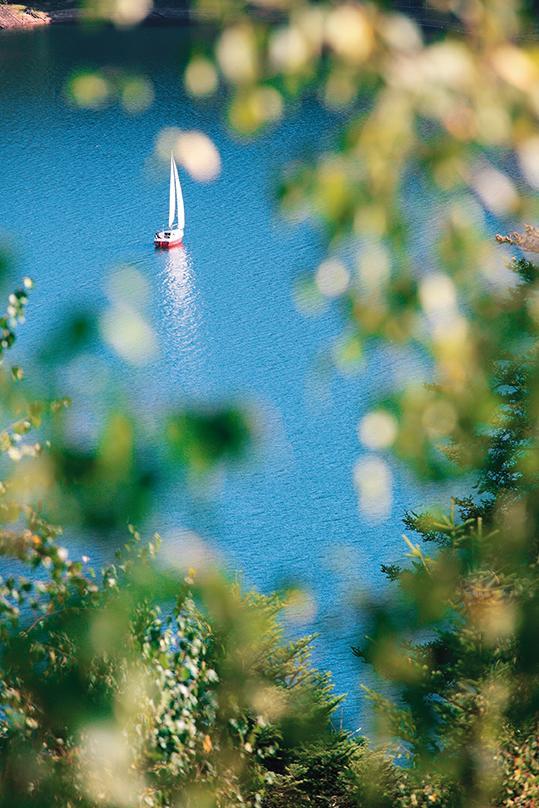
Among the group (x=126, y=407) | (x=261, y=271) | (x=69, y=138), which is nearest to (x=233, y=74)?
(x=126, y=407)

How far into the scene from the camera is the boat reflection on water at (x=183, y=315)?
19.1 metres

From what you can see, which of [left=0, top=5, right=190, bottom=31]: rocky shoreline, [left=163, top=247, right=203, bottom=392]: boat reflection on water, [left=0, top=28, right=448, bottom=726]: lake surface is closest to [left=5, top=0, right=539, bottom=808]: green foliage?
[left=0, top=28, right=448, bottom=726]: lake surface

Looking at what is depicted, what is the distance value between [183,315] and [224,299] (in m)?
0.87

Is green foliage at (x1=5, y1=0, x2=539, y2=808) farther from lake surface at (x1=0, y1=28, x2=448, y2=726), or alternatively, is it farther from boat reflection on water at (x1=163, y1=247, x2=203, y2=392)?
boat reflection on water at (x1=163, y1=247, x2=203, y2=392)

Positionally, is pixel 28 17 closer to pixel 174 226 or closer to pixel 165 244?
pixel 174 226

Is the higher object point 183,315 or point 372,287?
point 183,315

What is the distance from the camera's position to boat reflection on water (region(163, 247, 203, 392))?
19.1m

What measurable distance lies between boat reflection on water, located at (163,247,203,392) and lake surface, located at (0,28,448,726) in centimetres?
3

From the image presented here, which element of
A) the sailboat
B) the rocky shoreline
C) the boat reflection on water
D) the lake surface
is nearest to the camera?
the lake surface

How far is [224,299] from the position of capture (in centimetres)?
2097

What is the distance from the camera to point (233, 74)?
0.98m

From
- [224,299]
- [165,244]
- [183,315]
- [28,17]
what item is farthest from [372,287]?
[28,17]

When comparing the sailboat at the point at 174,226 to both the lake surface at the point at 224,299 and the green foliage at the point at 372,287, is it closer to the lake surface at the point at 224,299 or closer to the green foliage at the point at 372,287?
the lake surface at the point at 224,299

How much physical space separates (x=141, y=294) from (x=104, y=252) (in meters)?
22.0
